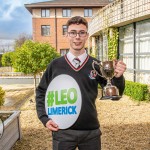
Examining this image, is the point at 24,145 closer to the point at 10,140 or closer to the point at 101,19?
the point at 10,140

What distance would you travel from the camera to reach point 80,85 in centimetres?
274

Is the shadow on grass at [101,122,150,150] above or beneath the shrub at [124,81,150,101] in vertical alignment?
beneath

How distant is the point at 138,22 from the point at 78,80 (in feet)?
37.1

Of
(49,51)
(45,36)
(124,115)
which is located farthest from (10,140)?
(45,36)

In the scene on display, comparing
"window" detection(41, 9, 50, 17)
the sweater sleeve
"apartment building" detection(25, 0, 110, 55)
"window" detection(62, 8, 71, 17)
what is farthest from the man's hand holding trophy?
"window" detection(41, 9, 50, 17)

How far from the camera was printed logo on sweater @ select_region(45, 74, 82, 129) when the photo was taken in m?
2.73

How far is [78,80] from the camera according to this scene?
2746 millimetres

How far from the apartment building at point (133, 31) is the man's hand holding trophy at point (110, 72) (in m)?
8.80

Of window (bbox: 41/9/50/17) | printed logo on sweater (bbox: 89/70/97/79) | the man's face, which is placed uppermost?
window (bbox: 41/9/50/17)

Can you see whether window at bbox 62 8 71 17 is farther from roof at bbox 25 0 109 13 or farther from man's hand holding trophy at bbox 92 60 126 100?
man's hand holding trophy at bbox 92 60 126 100

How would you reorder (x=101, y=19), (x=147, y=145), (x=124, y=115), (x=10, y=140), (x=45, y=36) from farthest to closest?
1. (x=45, y=36)
2. (x=101, y=19)
3. (x=124, y=115)
4. (x=147, y=145)
5. (x=10, y=140)

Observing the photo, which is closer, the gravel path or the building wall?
the gravel path

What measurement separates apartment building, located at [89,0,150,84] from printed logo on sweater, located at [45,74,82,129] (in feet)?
29.8

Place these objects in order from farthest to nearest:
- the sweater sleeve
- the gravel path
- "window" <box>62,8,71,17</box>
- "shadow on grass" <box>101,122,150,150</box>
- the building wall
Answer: "window" <box>62,8,71,17</box> → the building wall → the gravel path → "shadow on grass" <box>101,122,150,150</box> → the sweater sleeve
